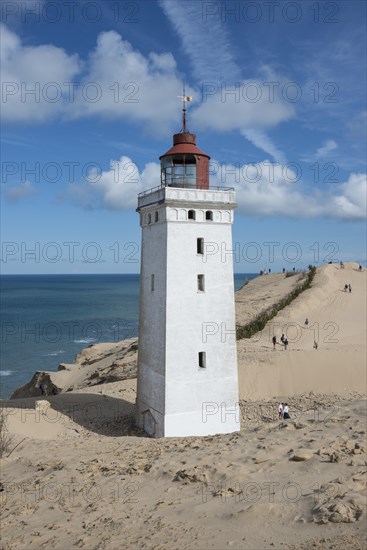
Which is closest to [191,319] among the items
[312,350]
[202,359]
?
[202,359]

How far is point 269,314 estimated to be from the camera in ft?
127

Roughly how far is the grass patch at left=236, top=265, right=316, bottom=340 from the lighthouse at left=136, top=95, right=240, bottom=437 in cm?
1546

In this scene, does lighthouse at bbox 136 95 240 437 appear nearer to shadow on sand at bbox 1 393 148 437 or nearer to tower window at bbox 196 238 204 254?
tower window at bbox 196 238 204 254

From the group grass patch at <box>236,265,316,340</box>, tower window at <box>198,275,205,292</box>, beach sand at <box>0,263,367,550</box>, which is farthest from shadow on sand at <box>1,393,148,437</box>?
grass patch at <box>236,265,316,340</box>

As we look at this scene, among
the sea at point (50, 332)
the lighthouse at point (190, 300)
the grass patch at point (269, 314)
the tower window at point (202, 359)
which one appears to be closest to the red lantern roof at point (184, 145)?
the lighthouse at point (190, 300)

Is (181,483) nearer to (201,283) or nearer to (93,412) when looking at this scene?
(201,283)

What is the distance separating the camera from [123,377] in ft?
93.0

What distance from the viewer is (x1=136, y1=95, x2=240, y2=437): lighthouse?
18.4 m

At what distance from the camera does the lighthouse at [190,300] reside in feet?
60.5

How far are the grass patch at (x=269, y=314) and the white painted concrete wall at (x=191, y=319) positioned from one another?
15.4m

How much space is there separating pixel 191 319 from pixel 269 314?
827 inches

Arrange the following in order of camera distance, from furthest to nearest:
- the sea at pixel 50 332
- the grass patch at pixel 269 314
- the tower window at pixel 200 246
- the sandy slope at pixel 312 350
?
the sea at pixel 50 332 < the grass patch at pixel 269 314 < the sandy slope at pixel 312 350 < the tower window at pixel 200 246

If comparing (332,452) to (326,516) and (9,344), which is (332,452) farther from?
(9,344)

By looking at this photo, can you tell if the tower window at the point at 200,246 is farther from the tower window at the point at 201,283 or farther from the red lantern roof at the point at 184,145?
the red lantern roof at the point at 184,145
